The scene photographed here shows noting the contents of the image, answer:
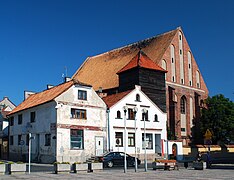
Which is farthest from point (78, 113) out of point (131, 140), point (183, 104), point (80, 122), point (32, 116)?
point (183, 104)

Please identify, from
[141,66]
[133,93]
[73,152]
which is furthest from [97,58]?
[73,152]

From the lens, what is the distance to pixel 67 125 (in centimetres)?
3731

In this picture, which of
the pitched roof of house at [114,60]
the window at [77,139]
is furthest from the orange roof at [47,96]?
the pitched roof of house at [114,60]

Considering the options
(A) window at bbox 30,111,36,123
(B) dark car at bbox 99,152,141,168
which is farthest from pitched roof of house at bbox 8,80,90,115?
(B) dark car at bbox 99,152,141,168

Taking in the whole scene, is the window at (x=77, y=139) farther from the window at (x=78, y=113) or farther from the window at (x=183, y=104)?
the window at (x=183, y=104)

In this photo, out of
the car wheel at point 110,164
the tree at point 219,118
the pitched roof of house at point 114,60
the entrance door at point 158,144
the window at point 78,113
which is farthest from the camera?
the pitched roof of house at point 114,60

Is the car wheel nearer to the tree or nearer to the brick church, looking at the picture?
the brick church

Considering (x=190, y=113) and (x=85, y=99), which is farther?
(x=190, y=113)

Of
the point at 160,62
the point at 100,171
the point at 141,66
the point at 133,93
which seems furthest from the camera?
the point at 160,62

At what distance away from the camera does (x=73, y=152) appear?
123 feet

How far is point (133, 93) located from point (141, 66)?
7.87m

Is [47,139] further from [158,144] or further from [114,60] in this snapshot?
[114,60]

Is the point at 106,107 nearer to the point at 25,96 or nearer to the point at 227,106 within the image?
the point at 25,96

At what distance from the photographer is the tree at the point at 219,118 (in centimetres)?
5688
